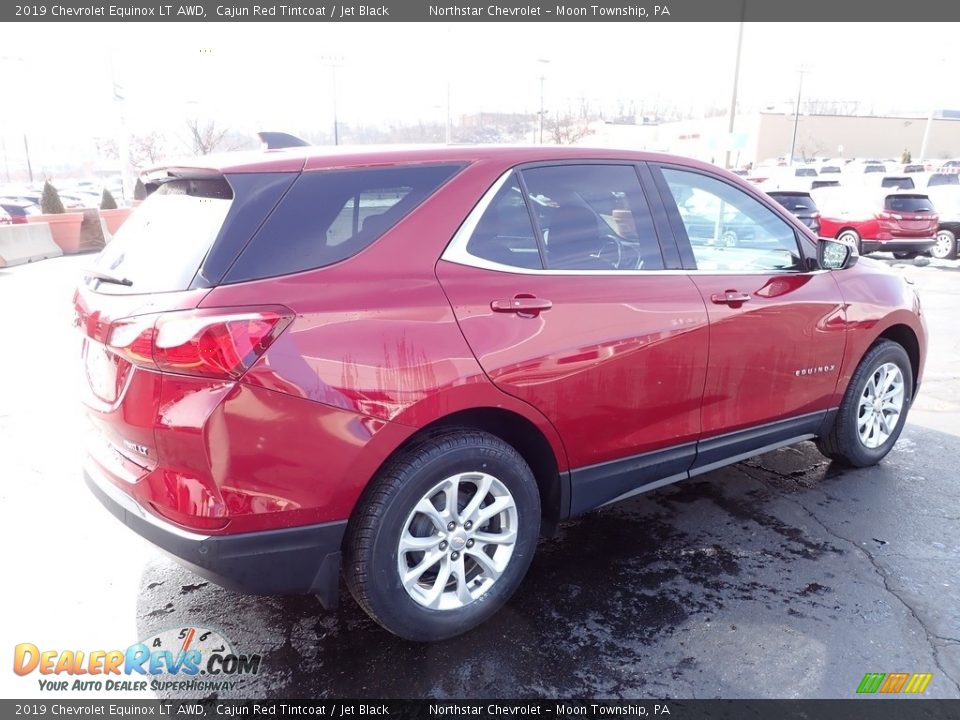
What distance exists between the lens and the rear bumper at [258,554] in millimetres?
2299

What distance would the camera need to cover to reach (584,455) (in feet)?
10.0

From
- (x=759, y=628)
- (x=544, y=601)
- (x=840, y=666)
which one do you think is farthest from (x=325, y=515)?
(x=840, y=666)

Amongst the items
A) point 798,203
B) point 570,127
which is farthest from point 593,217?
point 570,127

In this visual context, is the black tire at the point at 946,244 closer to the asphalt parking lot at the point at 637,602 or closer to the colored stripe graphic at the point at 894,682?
the asphalt parking lot at the point at 637,602

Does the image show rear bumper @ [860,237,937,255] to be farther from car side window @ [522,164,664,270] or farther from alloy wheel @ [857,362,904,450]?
car side window @ [522,164,664,270]

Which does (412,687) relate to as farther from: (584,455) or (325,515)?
(584,455)

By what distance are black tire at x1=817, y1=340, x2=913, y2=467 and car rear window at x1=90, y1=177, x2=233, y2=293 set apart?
144 inches

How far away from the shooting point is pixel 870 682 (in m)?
2.56

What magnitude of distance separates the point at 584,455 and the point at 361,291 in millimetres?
1260

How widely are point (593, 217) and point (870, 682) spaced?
2.13 meters

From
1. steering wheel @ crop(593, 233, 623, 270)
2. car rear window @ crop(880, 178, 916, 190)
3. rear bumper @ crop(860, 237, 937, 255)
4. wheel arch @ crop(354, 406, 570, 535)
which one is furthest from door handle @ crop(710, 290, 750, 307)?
car rear window @ crop(880, 178, 916, 190)

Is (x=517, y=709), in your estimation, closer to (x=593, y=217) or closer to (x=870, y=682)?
(x=870, y=682)

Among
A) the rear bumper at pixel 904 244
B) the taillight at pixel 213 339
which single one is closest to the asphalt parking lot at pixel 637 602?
the taillight at pixel 213 339

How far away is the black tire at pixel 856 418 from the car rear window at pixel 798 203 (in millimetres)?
11811
